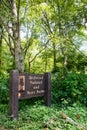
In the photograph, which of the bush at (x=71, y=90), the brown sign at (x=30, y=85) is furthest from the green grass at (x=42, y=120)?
the bush at (x=71, y=90)

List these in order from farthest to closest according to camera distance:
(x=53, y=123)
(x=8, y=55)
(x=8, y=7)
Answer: (x=8, y=55) → (x=8, y=7) → (x=53, y=123)

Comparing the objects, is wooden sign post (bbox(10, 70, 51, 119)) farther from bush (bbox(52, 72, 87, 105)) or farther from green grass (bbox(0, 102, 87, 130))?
bush (bbox(52, 72, 87, 105))

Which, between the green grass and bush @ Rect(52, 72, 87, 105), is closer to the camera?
the green grass

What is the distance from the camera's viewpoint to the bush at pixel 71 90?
25.2 feet

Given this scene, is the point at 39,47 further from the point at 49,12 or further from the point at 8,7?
the point at 8,7

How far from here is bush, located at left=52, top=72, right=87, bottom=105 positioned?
7688mm

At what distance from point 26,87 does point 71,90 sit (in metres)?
1.80

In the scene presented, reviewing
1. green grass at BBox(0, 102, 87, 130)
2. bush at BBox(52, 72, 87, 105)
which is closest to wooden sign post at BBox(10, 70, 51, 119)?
green grass at BBox(0, 102, 87, 130)

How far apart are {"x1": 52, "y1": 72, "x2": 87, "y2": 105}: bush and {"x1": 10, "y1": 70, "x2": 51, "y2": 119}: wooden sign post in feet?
2.05

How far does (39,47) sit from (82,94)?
15.4 metres

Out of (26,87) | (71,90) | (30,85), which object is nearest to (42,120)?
(26,87)

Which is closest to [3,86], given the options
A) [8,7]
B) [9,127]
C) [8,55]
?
[9,127]

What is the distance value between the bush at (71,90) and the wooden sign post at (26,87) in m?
0.62

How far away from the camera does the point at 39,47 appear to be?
75.2 ft
